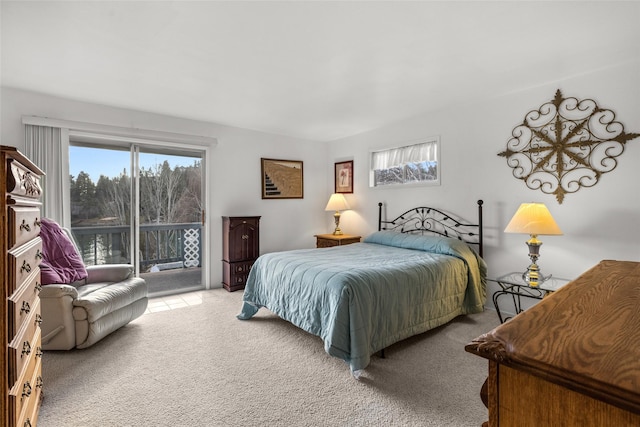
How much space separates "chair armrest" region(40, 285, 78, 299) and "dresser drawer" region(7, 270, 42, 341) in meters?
0.90

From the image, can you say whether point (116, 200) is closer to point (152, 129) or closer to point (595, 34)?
point (152, 129)

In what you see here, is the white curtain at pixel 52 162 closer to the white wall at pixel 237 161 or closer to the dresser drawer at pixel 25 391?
the white wall at pixel 237 161

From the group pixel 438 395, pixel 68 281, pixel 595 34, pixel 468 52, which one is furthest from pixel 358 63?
pixel 68 281

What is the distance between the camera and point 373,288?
2367 mm

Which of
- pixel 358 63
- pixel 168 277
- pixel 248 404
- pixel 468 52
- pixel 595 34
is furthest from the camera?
pixel 168 277

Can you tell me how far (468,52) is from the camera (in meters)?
2.46

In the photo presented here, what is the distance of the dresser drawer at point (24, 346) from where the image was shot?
46.3 inches

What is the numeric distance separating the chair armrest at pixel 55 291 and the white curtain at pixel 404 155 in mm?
3914

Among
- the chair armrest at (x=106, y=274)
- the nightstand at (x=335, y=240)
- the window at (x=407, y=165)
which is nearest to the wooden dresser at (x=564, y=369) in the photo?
the chair armrest at (x=106, y=274)

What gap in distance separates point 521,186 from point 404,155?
156cm

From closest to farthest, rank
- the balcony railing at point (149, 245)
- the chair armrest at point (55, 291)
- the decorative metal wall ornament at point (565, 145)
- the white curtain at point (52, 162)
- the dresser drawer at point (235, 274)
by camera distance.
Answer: the chair armrest at point (55, 291) < the decorative metal wall ornament at point (565, 145) < the white curtain at point (52, 162) < the balcony railing at point (149, 245) < the dresser drawer at point (235, 274)

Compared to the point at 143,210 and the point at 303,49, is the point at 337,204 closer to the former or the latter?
the point at 143,210

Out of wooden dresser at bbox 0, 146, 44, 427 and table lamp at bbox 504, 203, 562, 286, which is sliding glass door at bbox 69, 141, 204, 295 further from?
table lamp at bbox 504, 203, 562, 286

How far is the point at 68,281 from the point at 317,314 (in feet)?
7.34
